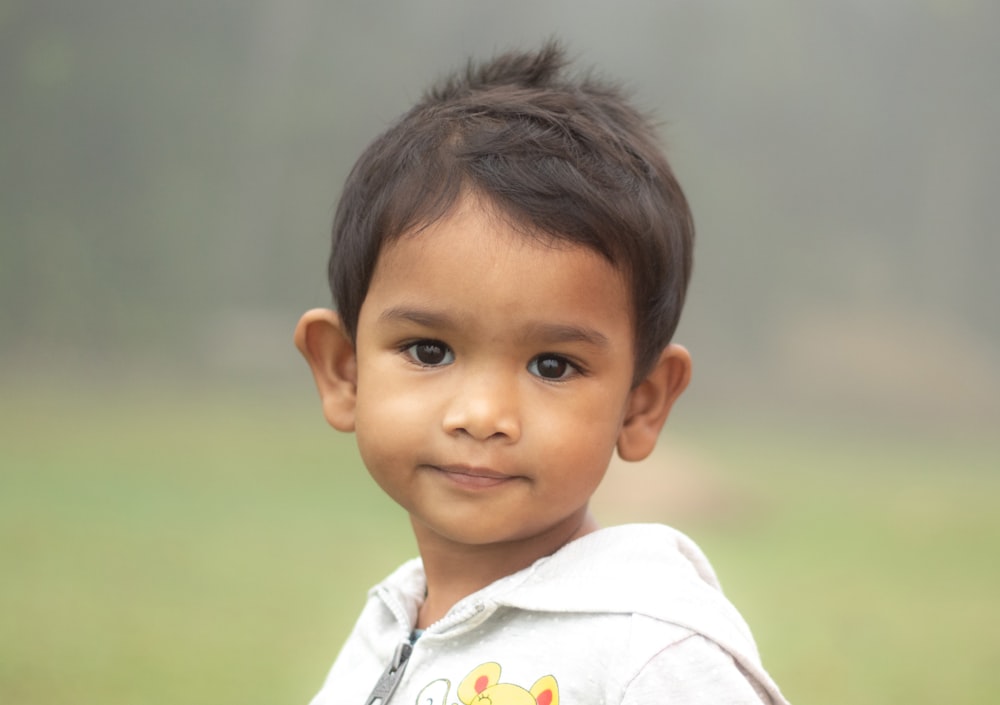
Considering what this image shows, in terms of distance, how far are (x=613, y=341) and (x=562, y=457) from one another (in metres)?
0.15

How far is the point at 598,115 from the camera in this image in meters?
1.71

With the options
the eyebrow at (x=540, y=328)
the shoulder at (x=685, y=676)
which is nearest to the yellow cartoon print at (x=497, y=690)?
the shoulder at (x=685, y=676)

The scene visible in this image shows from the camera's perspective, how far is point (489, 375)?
1.50 m

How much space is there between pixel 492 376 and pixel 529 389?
0.04m

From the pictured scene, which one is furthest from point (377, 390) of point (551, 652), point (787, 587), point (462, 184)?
point (787, 587)

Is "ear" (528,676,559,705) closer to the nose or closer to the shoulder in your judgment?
the shoulder

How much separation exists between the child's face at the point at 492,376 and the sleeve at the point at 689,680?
25 cm

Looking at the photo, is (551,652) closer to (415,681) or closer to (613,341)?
(415,681)

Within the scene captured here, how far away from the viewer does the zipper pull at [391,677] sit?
161cm

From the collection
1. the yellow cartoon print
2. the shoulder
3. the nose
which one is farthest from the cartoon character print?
the nose

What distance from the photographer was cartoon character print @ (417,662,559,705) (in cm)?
144

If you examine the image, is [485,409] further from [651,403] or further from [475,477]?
[651,403]

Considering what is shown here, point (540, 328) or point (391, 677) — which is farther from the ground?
point (540, 328)

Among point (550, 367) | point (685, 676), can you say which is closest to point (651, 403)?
point (550, 367)
